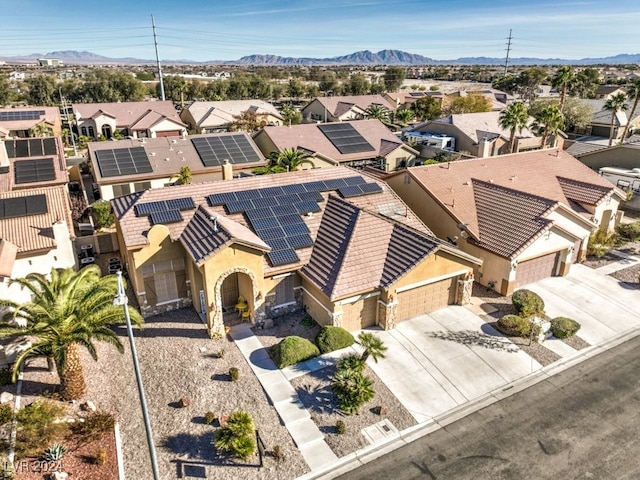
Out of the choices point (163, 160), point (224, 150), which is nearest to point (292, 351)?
point (163, 160)

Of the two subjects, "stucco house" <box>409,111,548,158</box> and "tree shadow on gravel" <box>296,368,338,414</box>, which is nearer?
"tree shadow on gravel" <box>296,368,338,414</box>

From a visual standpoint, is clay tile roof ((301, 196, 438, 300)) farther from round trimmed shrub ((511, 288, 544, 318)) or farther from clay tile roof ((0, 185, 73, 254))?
clay tile roof ((0, 185, 73, 254))

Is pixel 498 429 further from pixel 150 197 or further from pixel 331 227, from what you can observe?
pixel 150 197

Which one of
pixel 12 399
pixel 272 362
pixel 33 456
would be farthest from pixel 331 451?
pixel 12 399

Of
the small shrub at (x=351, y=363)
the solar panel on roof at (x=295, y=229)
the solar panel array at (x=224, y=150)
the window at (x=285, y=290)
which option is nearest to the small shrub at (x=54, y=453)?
the small shrub at (x=351, y=363)

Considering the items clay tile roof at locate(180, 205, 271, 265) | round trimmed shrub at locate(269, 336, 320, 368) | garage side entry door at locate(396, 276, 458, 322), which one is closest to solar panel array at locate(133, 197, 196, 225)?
clay tile roof at locate(180, 205, 271, 265)

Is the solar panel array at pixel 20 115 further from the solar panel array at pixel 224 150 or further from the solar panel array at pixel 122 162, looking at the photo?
the solar panel array at pixel 224 150
